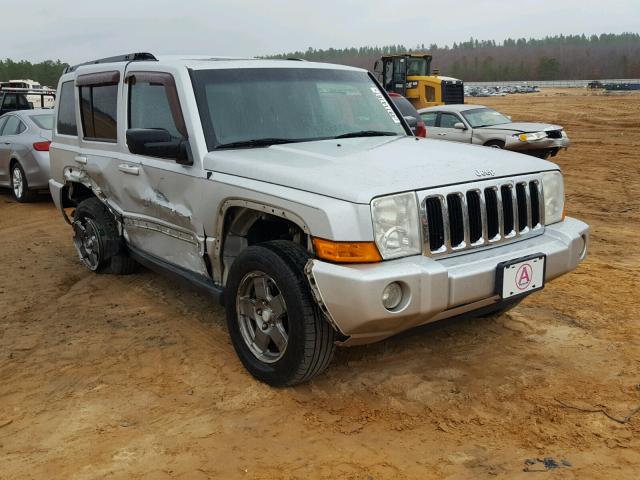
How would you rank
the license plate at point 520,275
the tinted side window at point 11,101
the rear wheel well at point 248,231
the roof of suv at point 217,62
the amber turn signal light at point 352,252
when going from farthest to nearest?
the tinted side window at point 11,101, the roof of suv at point 217,62, the rear wheel well at point 248,231, the license plate at point 520,275, the amber turn signal light at point 352,252

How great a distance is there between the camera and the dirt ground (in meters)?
3.14

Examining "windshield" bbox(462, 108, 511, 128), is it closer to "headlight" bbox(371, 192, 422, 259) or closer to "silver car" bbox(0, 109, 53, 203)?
"silver car" bbox(0, 109, 53, 203)

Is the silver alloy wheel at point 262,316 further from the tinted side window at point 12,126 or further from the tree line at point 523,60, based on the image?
the tree line at point 523,60

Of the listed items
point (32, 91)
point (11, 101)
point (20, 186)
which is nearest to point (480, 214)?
point (20, 186)

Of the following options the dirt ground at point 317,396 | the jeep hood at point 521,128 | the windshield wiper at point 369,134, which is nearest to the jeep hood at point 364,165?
the windshield wiper at point 369,134

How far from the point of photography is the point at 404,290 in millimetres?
3260

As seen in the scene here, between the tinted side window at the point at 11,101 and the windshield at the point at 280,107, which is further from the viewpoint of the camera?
the tinted side window at the point at 11,101

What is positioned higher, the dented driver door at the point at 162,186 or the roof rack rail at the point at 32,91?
the roof rack rail at the point at 32,91

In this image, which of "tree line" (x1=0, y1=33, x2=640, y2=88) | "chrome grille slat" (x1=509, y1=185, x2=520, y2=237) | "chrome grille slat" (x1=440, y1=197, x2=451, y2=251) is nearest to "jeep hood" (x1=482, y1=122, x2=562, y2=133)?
"chrome grille slat" (x1=509, y1=185, x2=520, y2=237)

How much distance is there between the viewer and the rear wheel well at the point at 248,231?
13.0 ft

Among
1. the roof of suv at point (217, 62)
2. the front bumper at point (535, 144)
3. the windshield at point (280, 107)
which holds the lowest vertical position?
the front bumper at point (535, 144)

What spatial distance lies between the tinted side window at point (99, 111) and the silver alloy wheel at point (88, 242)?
852mm

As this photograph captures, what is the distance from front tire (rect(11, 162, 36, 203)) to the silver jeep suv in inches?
238

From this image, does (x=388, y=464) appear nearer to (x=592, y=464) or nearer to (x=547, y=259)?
(x=592, y=464)
